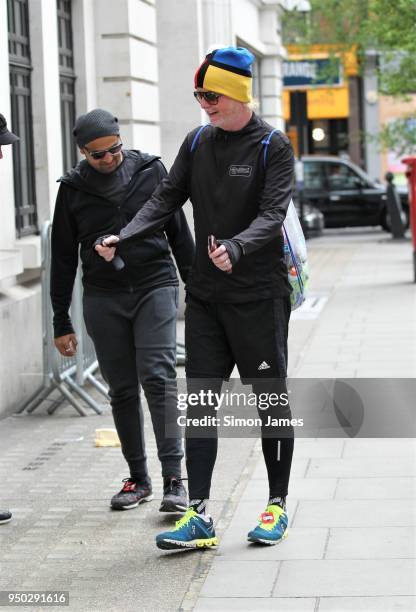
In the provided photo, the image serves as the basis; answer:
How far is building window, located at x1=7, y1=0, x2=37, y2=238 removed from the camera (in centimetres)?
981

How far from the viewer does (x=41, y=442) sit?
795 centimetres

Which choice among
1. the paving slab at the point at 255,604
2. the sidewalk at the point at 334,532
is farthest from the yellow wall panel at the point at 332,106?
the paving slab at the point at 255,604

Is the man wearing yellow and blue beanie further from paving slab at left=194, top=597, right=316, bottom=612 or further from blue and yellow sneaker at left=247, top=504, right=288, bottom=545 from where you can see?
paving slab at left=194, top=597, right=316, bottom=612

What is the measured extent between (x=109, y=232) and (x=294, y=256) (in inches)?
38.8

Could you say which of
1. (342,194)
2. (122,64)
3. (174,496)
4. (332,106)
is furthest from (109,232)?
(332,106)

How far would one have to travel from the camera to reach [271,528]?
541 cm

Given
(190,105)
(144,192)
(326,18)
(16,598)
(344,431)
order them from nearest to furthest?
(16,598) → (144,192) → (344,431) → (190,105) → (326,18)

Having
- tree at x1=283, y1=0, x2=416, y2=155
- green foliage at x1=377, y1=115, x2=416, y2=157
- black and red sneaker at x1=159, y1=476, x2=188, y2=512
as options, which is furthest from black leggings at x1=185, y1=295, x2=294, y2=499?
green foliage at x1=377, y1=115, x2=416, y2=157

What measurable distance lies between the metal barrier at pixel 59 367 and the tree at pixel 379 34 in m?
10.6

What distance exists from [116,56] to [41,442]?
5323 mm

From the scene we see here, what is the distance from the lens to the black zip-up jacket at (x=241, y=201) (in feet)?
17.1

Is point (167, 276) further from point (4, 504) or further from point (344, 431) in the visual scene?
point (344, 431)

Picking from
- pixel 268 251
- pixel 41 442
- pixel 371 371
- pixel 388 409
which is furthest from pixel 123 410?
pixel 371 371

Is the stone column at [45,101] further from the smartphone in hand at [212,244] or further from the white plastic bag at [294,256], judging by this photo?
the smartphone in hand at [212,244]
